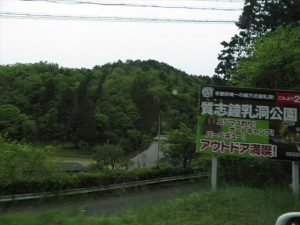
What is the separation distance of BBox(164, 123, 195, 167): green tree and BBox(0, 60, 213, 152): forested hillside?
16.5ft

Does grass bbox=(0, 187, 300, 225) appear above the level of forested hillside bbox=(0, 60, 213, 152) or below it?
below

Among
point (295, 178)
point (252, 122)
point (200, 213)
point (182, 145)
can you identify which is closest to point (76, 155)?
point (182, 145)

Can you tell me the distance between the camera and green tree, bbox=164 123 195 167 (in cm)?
4703

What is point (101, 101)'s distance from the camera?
7994 centimetres

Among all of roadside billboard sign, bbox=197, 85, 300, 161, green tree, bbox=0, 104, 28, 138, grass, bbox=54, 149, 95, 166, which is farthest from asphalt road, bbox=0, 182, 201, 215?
grass, bbox=54, 149, 95, 166

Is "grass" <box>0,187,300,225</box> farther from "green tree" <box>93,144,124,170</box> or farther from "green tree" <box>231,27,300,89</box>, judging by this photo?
"green tree" <box>93,144,124,170</box>

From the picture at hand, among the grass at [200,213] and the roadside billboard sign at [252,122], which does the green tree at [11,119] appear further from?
the grass at [200,213]

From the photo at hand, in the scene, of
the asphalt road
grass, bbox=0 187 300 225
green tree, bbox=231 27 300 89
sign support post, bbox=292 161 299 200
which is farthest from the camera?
green tree, bbox=231 27 300 89

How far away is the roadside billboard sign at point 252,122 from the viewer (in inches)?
487

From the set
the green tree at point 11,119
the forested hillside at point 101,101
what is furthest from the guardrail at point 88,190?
the green tree at point 11,119

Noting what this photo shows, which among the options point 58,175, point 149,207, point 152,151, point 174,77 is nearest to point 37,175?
point 58,175

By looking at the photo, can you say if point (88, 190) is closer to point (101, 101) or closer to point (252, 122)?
point (252, 122)

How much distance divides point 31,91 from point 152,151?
25.0 m

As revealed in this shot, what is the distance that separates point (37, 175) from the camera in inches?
1251
